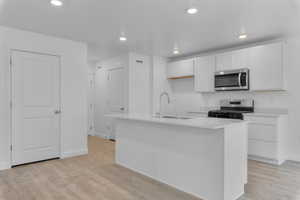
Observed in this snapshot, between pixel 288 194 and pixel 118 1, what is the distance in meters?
3.32

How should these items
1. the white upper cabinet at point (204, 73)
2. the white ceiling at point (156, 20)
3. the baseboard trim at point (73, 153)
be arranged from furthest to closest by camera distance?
the white upper cabinet at point (204, 73), the baseboard trim at point (73, 153), the white ceiling at point (156, 20)

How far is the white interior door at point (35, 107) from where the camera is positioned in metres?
3.41

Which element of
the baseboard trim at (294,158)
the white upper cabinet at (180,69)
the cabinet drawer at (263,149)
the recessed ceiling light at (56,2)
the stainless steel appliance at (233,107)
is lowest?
the baseboard trim at (294,158)

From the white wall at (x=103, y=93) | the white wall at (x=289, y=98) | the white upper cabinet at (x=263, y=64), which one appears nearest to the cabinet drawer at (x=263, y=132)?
the white wall at (x=289, y=98)

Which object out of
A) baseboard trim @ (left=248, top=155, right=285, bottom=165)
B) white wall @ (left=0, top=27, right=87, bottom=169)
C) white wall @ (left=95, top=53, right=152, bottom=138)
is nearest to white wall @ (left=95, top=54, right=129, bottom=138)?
white wall @ (left=95, top=53, right=152, bottom=138)

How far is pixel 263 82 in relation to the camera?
12.7 ft

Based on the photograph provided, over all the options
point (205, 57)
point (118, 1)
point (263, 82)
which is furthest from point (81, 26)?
point (263, 82)

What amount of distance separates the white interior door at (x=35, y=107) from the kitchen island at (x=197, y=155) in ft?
6.31

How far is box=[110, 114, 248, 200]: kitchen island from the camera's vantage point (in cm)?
213

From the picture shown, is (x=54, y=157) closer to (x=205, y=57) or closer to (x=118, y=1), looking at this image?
(x=118, y=1)

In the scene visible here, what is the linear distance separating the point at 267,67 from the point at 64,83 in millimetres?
4173

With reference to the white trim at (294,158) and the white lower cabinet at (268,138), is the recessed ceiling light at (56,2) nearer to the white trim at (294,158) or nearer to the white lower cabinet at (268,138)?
the white lower cabinet at (268,138)

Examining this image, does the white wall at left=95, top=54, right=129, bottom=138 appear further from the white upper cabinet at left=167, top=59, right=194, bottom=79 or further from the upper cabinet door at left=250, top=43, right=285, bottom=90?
the upper cabinet door at left=250, top=43, right=285, bottom=90

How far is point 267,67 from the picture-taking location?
380 centimetres
